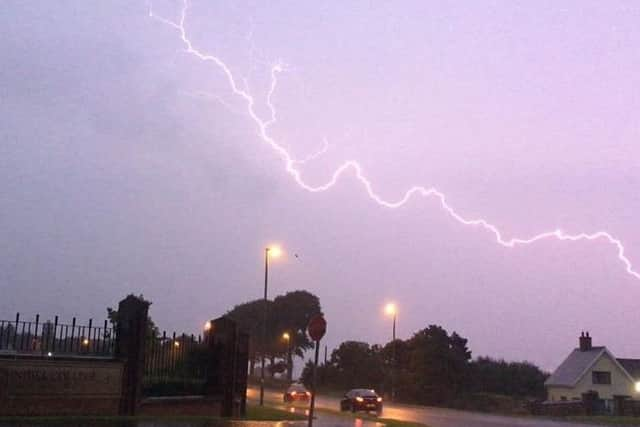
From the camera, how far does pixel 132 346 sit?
76.5ft

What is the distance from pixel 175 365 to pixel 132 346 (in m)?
2.55

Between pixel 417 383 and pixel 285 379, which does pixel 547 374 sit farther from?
pixel 285 379

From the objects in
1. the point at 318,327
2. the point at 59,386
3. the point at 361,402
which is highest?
the point at 318,327

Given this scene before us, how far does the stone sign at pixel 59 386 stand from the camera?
20.2 meters

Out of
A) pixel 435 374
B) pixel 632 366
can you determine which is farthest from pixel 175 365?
pixel 632 366

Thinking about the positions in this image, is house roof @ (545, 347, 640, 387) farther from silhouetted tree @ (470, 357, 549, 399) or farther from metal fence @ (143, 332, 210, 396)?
metal fence @ (143, 332, 210, 396)

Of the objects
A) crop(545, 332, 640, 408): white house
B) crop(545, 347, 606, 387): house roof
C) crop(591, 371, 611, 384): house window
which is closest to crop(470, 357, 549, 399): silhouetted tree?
crop(545, 347, 606, 387): house roof

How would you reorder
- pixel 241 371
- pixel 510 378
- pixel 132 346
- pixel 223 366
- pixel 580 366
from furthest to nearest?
1. pixel 510 378
2. pixel 580 366
3. pixel 241 371
4. pixel 223 366
5. pixel 132 346

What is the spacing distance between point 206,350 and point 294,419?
4050mm

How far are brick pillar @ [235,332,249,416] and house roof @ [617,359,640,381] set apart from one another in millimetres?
50443

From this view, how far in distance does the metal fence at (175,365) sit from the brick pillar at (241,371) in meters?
1.30

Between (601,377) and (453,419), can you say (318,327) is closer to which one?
(453,419)

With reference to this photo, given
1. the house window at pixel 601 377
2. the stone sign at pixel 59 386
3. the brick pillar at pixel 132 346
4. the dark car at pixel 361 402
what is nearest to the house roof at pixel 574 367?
the house window at pixel 601 377

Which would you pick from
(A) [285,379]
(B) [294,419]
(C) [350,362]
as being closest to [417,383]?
(C) [350,362]
